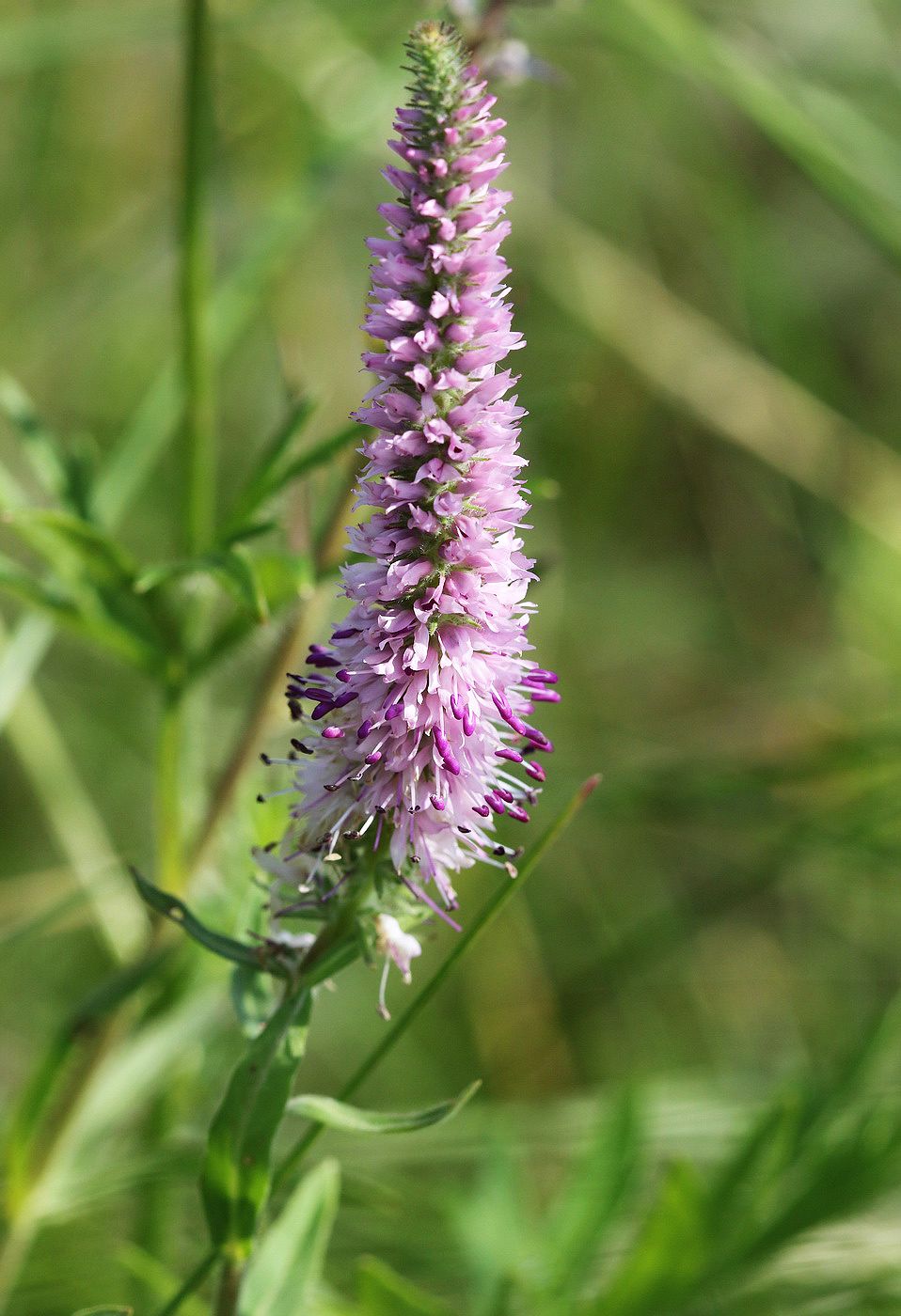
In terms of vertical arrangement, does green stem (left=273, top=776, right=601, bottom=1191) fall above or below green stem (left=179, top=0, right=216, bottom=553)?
below

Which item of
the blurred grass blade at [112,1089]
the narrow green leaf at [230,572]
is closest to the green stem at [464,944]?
the narrow green leaf at [230,572]

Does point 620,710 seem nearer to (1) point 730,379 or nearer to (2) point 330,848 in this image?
(1) point 730,379

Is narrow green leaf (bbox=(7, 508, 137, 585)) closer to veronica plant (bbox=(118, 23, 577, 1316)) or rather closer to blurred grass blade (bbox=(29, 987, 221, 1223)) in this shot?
veronica plant (bbox=(118, 23, 577, 1316))

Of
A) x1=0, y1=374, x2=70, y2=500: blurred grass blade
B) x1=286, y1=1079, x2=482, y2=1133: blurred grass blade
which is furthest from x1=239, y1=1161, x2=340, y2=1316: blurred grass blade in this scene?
x1=0, y1=374, x2=70, y2=500: blurred grass blade

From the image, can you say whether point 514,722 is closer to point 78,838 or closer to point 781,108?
point 78,838

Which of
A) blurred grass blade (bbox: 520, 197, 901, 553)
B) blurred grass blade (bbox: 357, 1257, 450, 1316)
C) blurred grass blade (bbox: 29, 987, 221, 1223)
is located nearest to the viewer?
blurred grass blade (bbox: 357, 1257, 450, 1316)

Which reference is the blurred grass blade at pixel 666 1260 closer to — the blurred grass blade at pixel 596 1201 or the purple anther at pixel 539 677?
the blurred grass blade at pixel 596 1201

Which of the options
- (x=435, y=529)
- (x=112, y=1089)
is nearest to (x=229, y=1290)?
(x=112, y=1089)
